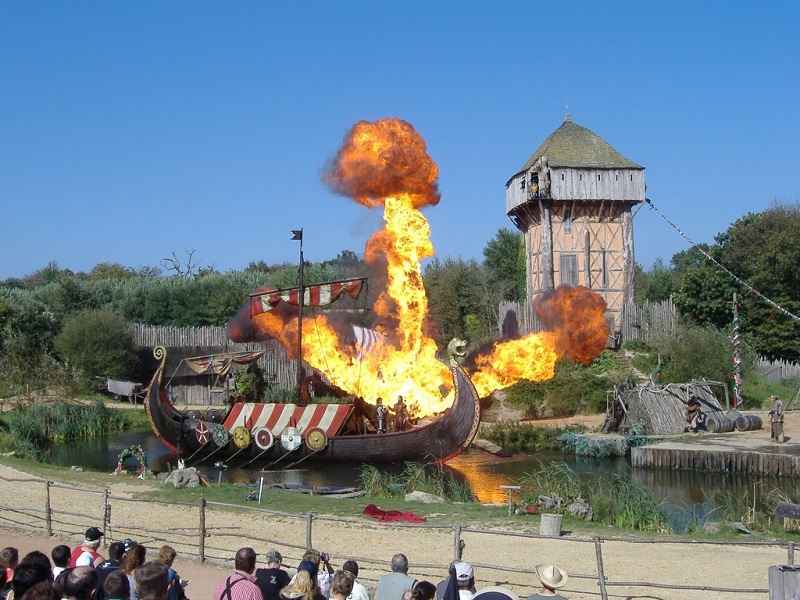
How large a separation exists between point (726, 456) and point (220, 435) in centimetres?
1410

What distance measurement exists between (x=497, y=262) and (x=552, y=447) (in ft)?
117

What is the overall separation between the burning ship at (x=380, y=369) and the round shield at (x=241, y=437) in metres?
0.03

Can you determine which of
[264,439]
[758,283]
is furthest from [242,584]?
[758,283]

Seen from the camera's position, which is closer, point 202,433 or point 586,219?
point 202,433

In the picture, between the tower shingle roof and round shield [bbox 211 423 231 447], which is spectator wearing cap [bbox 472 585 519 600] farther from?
the tower shingle roof

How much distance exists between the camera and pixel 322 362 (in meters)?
31.5

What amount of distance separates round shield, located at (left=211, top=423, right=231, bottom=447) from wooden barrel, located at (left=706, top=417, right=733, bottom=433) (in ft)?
48.9

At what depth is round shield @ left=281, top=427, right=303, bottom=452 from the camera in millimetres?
24312

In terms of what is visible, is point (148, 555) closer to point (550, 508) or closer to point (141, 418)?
point (550, 508)

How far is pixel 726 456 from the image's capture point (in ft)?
75.7

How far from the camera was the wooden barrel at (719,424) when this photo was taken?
27.2 metres

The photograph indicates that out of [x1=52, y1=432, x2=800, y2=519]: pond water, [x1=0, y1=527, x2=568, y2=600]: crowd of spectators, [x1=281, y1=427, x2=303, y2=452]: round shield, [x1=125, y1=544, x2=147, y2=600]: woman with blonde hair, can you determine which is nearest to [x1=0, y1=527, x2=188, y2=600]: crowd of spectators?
[x1=0, y1=527, x2=568, y2=600]: crowd of spectators

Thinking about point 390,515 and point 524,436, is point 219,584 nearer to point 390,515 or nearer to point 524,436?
point 390,515

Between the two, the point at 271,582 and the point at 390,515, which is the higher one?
the point at 271,582
